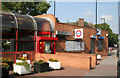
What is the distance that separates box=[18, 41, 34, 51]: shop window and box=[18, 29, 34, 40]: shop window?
0.50 metres

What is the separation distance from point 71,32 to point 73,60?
9708 mm

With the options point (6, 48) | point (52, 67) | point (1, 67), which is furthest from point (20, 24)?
point (1, 67)

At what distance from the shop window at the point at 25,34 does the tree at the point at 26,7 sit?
19.1 meters

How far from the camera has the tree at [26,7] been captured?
35.6 meters

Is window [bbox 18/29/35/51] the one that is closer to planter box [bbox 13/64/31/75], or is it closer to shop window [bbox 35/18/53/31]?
shop window [bbox 35/18/53/31]

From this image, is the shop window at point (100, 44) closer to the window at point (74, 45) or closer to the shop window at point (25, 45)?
the window at point (74, 45)

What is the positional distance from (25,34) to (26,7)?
871 inches

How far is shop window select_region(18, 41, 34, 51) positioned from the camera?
1719cm

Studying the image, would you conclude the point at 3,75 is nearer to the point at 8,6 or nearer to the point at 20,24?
the point at 20,24

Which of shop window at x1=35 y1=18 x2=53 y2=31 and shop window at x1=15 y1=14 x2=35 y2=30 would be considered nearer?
shop window at x1=15 y1=14 x2=35 y2=30

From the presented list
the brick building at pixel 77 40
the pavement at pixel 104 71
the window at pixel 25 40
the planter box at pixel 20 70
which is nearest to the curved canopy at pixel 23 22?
the window at pixel 25 40

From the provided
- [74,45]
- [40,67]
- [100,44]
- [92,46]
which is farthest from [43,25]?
[100,44]

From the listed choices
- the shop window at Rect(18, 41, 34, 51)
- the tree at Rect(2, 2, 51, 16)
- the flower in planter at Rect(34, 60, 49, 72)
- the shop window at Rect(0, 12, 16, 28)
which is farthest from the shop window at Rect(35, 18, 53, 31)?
the tree at Rect(2, 2, 51, 16)

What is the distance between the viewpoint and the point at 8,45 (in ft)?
52.8
